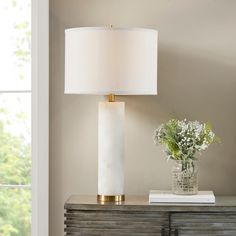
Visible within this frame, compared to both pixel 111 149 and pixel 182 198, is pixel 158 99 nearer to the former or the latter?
pixel 111 149

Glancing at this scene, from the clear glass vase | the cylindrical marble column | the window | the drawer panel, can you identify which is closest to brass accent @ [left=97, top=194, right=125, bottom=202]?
the cylindrical marble column

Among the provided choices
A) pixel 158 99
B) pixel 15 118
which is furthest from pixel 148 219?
pixel 15 118

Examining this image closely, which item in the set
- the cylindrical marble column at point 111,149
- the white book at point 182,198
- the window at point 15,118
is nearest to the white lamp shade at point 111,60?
the cylindrical marble column at point 111,149

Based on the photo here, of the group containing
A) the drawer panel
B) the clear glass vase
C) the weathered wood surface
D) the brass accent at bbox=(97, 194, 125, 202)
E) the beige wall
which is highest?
the beige wall

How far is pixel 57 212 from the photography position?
366 centimetres

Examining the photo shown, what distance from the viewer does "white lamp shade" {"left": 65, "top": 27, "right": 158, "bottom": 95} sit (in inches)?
125

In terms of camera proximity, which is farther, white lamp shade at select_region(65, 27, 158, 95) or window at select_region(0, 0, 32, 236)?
window at select_region(0, 0, 32, 236)

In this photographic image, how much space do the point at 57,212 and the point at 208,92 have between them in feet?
3.27

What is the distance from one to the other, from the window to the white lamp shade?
623 millimetres

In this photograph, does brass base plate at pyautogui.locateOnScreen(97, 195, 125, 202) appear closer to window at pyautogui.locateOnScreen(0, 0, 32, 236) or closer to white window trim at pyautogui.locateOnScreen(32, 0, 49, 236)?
white window trim at pyautogui.locateOnScreen(32, 0, 49, 236)

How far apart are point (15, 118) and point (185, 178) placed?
3.45 ft

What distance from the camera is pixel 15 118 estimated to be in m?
3.79

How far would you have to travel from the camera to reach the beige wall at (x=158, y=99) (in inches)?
140

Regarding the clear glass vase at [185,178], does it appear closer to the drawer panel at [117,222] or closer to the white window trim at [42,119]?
the drawer panel at [117,222]
